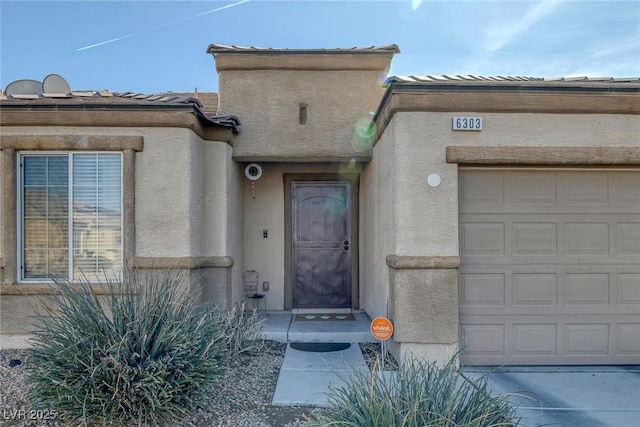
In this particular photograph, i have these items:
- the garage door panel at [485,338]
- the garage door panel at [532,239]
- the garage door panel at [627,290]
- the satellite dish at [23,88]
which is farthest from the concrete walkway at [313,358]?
the satellite dish at [23,88]

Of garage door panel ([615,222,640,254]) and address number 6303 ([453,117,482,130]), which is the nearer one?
address number 6303 ([453,117,482,130])

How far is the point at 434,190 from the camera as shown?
5219 millimetres

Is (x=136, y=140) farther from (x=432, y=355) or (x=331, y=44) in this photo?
(x=432, y=355)

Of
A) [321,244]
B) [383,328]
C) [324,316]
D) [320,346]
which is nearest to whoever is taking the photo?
[383,328]

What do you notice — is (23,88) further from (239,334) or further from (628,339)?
(628,339)

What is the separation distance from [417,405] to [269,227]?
18.7ft

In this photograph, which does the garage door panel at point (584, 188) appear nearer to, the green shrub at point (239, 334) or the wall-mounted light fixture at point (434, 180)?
A: the wall-mounted light fixture at point (434, 180)

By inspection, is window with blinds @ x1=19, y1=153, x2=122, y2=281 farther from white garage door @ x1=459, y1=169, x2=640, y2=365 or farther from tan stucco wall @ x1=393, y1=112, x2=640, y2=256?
white garage door @ x1=459, y1=169, x2=640, y2=365

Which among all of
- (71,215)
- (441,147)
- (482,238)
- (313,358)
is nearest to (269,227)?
(313,358)

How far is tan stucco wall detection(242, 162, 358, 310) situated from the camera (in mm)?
8156

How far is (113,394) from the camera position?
12.0ft

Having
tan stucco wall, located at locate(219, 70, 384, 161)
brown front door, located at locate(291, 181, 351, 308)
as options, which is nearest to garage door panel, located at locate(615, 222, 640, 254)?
tan stucco wall, located at locate(219, 70, 384, 161)

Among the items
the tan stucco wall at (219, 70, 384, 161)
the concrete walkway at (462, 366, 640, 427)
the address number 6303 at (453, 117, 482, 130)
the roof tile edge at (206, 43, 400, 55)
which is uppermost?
the roof tile edge at (206, 43, 400, 55)

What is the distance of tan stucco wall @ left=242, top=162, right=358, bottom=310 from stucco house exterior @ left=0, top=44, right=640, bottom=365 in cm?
104
